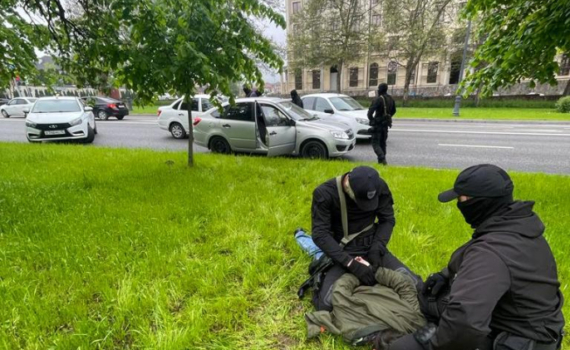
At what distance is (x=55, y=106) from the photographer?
34.5 ft

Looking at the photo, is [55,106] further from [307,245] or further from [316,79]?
[316,79]

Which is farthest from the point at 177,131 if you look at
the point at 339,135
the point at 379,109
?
the point at 379,109

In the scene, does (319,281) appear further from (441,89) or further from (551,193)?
(441,89)

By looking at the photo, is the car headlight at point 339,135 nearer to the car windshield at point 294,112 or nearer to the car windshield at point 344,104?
the car windshield at point 294,112

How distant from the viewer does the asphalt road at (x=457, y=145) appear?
750 centimetres

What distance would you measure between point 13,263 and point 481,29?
20.8 feet

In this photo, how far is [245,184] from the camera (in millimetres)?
5266

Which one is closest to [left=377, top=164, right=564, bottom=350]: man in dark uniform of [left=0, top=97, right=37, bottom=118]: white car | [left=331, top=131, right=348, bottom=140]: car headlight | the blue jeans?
the blue jeans

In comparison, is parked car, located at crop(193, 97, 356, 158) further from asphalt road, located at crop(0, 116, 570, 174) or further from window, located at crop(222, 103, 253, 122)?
asphalt road, located at crop(0, 116, 570, 174)

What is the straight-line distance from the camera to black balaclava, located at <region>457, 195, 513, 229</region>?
1.56 meters

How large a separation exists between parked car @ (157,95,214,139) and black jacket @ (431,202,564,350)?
1041 cm

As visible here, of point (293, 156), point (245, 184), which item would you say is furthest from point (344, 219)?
point (293, 156)

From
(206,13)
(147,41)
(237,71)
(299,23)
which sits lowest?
(237,71)

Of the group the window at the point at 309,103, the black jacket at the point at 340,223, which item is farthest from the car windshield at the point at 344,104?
the black jacket at the point at 340,223
